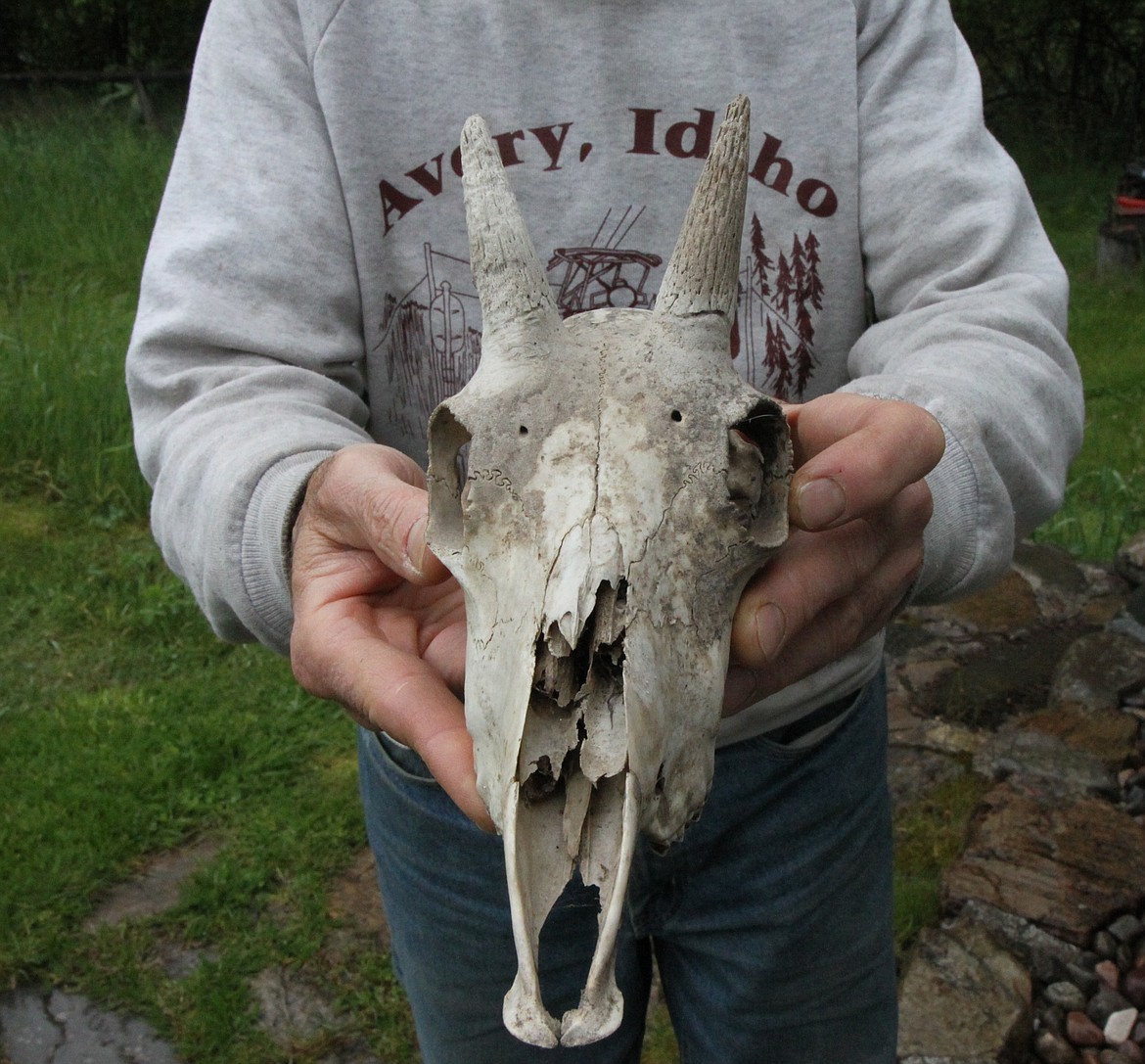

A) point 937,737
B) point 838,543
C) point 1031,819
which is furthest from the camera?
point 937,737

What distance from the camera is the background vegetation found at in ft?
10.1

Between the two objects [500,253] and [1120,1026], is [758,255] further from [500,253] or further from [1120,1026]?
[1120,1026]

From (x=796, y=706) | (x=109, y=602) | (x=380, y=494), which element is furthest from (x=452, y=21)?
(x=109, y=602)

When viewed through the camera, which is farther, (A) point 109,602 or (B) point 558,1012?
(A) point 109,602

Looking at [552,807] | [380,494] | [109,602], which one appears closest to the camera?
[552,807]

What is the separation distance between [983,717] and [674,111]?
253 cm

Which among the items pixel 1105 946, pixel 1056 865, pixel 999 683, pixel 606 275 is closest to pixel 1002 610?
pixel 999 683

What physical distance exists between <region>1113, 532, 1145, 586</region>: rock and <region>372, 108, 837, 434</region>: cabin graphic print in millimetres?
3007

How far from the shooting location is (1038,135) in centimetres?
1319

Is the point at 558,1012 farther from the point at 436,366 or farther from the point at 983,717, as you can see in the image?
the point at 983,717

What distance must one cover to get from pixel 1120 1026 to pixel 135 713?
120 inches

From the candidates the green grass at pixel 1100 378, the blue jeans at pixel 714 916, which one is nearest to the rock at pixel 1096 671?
the green grass at pixel 1100 378

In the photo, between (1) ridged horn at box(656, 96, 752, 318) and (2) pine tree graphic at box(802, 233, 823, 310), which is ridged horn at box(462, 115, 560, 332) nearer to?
(1) ridged horn at box(656, 96, 752, 318)

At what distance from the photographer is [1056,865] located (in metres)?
2.95
